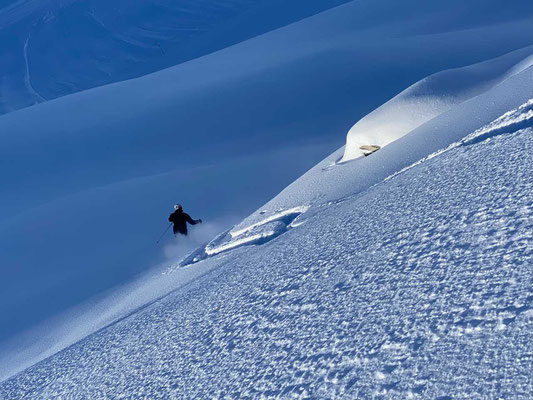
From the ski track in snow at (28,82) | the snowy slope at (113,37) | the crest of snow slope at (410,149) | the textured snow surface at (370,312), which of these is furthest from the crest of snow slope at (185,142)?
the ski track in snow at (28,82)

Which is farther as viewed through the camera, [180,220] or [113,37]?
[113,37]

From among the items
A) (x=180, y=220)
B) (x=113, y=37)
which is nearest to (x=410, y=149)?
(x=180, y=220)

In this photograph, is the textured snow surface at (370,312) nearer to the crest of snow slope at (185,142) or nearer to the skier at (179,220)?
the crest of snow slope at (185,142)

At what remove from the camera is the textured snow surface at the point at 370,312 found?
69.9 inches

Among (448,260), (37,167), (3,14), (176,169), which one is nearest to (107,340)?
(448,260)

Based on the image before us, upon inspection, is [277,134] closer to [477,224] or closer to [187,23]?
[477,224]

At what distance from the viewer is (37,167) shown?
1081 centimetres

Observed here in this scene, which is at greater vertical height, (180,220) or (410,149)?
(180,220)

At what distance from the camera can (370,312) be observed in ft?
7.24

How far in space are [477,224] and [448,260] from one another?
0.90 ft

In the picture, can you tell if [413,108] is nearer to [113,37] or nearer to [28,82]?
[28,82]

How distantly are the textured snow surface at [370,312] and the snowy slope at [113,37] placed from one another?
25376mm

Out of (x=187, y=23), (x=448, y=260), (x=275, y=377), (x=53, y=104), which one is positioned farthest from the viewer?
(x=187, y=23)

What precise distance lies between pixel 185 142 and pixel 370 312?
30.0 ft
